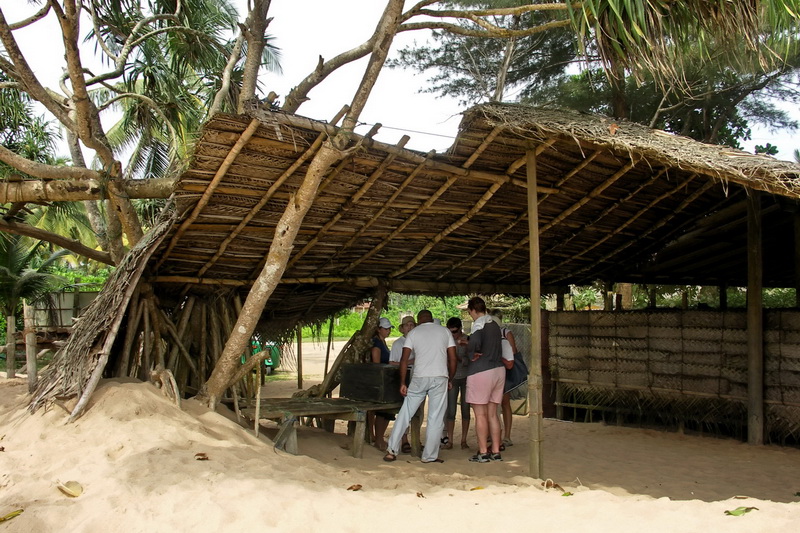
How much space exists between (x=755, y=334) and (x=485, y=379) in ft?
10.4

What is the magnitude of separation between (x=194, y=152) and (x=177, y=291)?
93.4 inches

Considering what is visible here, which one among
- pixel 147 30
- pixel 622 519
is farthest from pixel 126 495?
pixel 147 30

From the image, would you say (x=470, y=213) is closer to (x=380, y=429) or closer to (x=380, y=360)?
(x=380, y=360)

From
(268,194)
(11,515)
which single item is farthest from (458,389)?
(11,515)

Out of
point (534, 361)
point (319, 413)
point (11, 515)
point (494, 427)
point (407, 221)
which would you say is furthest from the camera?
point (407, 221)

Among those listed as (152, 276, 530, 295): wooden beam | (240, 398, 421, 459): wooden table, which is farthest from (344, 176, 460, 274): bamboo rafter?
(240, 398, 421, 459): wooden table

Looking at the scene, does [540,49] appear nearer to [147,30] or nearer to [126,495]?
[147,30]

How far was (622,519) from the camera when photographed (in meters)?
3.16

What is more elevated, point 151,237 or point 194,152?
point 194,152

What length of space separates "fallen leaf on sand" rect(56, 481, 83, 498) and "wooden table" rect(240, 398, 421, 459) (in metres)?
1.64

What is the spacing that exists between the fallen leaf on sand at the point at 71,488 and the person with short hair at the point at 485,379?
332cm

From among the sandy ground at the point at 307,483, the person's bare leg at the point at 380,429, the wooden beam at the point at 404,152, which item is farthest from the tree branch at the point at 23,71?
the person's bare leg at the point at 380,429

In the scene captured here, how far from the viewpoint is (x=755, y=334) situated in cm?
679

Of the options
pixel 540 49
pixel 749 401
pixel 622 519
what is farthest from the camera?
pixel 540 49
